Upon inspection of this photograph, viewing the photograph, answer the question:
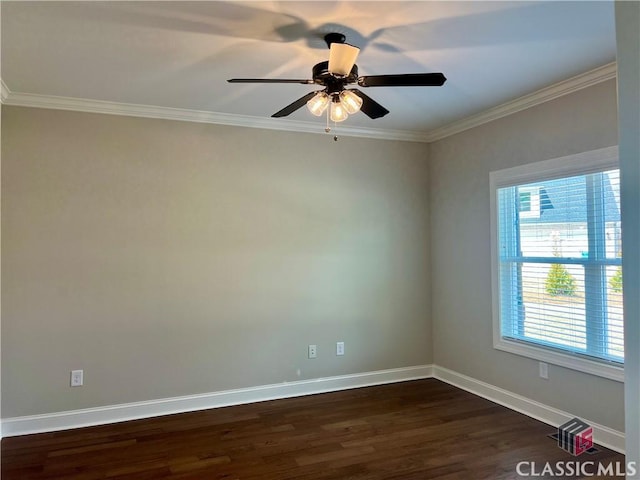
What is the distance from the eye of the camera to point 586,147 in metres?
3.11

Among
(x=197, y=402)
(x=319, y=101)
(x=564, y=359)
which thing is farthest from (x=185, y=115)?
(x=564, y=359)

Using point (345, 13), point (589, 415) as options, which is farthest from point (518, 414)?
point (345, 13)

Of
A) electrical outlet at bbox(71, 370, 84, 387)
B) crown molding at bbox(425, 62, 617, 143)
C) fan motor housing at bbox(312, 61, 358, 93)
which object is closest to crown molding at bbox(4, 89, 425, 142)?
crown molding at bbox(425, 62, 617, 143)

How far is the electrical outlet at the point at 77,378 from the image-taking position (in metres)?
3.40

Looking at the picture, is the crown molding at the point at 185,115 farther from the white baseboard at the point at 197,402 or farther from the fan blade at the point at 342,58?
the white baseboard at the point at 197,402

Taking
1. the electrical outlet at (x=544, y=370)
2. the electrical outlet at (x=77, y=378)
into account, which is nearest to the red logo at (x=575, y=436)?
the electrical outlet at (x=544, y=370)

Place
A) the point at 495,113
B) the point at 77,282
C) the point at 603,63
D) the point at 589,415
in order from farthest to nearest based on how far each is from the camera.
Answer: the point at 495,113 → the point at 77,282 → the point at 589,415 → the point at 603,63

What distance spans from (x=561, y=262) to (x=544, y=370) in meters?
0.88

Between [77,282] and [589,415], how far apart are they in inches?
158

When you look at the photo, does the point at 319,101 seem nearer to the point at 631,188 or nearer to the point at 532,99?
the point at 631,188

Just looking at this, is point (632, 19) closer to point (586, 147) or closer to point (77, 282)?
point (586, 147)

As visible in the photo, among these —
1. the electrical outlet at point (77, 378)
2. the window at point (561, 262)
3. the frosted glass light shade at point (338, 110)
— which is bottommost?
the electrical outlet at point (77, 378)

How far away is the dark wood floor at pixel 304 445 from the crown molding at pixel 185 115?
254 cm

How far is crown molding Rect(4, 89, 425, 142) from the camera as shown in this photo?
3.34 metres
